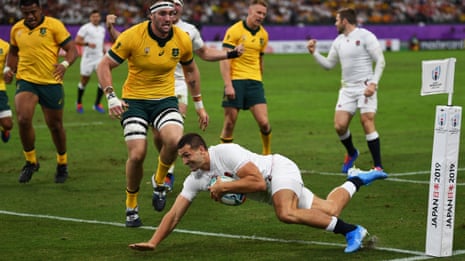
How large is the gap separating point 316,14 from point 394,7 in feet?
20.1

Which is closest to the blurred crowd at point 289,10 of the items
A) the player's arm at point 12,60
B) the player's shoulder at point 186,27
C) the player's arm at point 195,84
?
the player's arm at point 12,60

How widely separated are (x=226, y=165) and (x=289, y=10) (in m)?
56.5

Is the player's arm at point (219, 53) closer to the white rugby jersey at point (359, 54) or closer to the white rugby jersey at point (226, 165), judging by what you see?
the white rugby jersey at point (226, 165)

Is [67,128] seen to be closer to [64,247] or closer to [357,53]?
[357,53]

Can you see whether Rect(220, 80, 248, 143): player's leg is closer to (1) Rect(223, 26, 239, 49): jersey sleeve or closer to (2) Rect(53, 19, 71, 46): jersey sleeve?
(1) Rect(223, 26, 239, 49): jersey sleeve

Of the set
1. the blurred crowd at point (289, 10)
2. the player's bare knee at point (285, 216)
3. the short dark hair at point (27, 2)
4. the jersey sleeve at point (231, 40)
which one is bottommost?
the blurred crowd at point (289, 10)

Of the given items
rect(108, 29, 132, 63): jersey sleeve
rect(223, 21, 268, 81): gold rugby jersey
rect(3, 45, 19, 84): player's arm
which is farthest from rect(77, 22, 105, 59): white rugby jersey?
rect(108, 29, 132, 63): jersey sleeve

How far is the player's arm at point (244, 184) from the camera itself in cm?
897

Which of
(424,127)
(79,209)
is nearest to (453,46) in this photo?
(424,127)

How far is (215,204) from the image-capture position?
12617mm

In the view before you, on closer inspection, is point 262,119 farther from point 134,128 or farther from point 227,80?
point 134,128

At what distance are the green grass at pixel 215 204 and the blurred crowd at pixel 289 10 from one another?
32062mm

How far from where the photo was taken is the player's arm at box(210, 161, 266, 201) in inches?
353

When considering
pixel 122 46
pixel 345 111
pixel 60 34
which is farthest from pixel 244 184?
pixel 345 111
